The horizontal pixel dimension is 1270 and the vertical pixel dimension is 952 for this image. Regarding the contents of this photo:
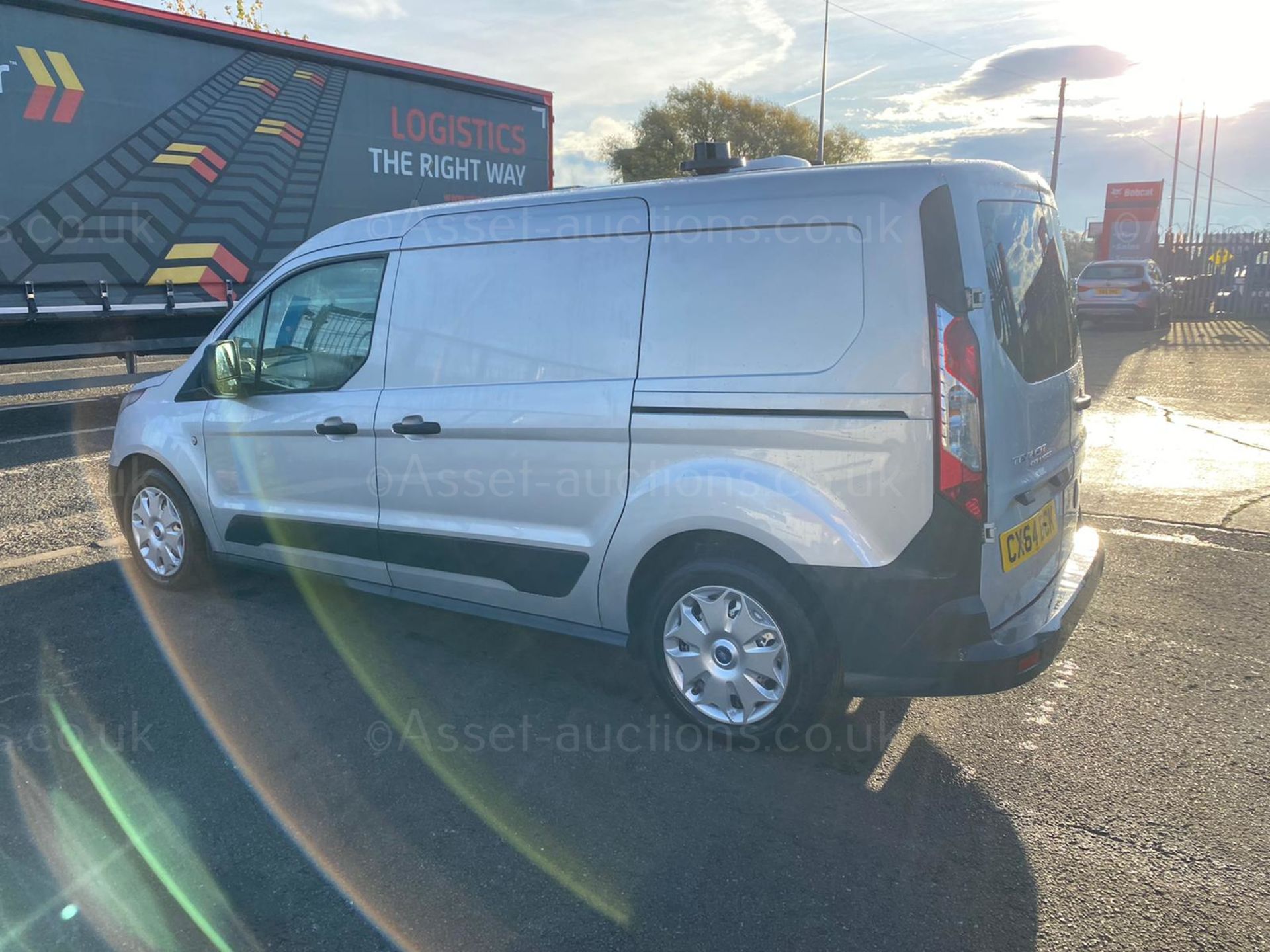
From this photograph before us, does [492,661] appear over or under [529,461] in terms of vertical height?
under

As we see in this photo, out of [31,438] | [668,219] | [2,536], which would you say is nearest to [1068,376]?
[668,219]

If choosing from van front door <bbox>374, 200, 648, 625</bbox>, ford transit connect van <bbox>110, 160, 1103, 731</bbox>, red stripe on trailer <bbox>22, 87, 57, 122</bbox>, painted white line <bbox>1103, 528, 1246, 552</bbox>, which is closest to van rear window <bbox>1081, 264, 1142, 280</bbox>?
painted white line <bbox>1103, 528, 1246, 552</bbox>

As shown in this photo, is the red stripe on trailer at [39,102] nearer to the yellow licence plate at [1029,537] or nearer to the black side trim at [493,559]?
the black side trim at [493,559]

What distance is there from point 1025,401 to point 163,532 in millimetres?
4371

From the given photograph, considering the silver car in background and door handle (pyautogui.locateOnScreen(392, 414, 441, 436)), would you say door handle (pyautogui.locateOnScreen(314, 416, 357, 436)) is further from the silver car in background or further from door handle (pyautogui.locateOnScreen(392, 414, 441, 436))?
the silver car in background

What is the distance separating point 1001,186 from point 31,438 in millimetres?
9289

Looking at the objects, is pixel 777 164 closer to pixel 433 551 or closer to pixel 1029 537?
pixel 1029 537

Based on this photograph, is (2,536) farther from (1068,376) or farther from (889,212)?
(1068,376)

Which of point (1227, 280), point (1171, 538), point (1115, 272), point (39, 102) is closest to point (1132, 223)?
point (1227, 280)

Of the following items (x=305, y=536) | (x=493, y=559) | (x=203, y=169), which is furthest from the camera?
(x=203, y=169)

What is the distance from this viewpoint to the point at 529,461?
3.83m

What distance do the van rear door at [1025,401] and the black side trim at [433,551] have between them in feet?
5.01

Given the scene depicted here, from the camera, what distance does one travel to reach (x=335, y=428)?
14.3 ft

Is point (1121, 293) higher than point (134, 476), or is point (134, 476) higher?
point (1121, 293)
